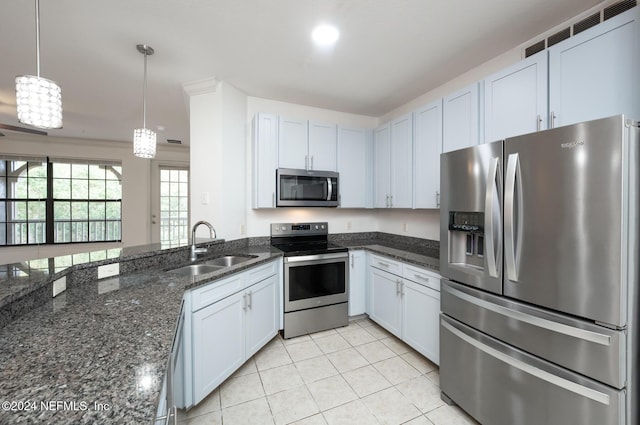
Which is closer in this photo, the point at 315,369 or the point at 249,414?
the point at 249,414

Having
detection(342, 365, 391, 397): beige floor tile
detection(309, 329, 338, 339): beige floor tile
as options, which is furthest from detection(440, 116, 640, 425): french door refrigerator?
detection(309, 329, 338, 339): beige floor tile

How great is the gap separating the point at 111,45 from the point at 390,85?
248cm

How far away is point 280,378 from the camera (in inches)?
81.2

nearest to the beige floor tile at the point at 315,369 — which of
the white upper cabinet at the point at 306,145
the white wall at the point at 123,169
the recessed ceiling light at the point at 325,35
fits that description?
the white upper cabinet at the point at 306,145

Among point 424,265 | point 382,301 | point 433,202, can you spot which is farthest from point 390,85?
point 382,301

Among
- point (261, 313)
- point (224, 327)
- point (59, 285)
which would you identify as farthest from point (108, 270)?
point (261, 313)

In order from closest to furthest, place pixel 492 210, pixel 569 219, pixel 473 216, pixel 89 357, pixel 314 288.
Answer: pixel 89 357 < pixel 569 219 < pixel 492 210 < pixel 473 216 < pixel 314 288

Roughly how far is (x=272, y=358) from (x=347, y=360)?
65 cm

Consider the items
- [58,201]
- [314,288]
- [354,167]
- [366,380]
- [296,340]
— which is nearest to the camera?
[366,380]

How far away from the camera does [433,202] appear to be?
2486 millimetres

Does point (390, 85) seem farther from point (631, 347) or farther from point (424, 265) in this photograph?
point (631, 347)

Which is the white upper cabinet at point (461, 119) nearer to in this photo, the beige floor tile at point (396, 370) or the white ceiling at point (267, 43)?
the white ceiling at point (267, 43)

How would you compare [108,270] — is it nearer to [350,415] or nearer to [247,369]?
[247,369]

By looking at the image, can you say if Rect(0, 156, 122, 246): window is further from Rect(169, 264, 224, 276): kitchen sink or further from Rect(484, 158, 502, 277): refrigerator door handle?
Rect(484, 158, 502, 277): refrigerator door handle
